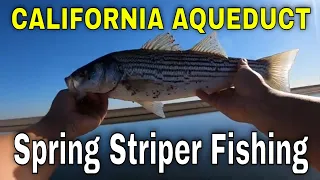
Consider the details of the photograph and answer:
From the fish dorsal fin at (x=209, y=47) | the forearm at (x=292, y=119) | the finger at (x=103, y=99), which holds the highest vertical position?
the fish dorsal fin at (x=209, y=47)

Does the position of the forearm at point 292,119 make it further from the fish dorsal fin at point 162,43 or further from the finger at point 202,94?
the fish dorsal fin at point 162,43

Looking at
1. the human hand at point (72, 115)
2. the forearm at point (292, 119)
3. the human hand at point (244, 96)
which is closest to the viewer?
the forearm at point (292, 119)

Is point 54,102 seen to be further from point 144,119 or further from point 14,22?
point 144,119

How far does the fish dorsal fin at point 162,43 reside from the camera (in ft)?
7.65

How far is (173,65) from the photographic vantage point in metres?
2.26

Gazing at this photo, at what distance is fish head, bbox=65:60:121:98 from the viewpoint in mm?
2225

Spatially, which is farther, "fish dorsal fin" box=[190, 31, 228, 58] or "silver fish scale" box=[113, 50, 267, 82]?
"fish dorsal fin" box=[190, 31, 228, 58]

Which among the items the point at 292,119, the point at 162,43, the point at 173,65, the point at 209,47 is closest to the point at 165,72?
the point at 173,65

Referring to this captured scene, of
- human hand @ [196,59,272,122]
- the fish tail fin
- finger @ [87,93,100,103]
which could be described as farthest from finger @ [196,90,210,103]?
finger @ [87,93,100,103]

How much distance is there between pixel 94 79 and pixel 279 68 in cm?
116

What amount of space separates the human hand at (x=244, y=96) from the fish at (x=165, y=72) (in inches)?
2.5

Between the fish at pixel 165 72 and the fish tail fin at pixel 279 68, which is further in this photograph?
the fish tail fin at pixel 279 68

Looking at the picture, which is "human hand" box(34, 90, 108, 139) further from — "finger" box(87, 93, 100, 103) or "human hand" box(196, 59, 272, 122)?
"human hand" box(196, 59, 272, 122)

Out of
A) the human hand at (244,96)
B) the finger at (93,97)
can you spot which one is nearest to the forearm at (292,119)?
the human hand at (244,96)
